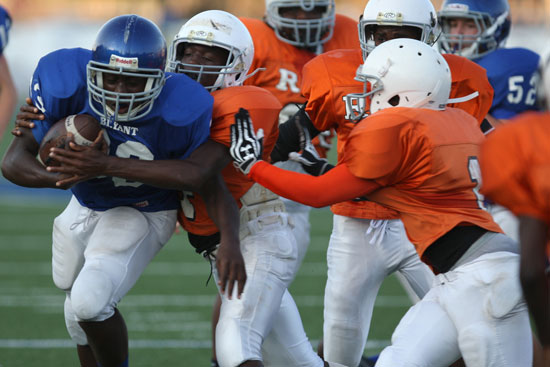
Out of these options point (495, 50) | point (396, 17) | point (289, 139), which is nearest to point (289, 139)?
point (289, 139)

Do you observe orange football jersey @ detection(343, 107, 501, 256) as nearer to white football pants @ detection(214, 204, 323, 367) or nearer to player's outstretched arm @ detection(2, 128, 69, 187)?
white football pants @ detection(214, 204, 323, 367)

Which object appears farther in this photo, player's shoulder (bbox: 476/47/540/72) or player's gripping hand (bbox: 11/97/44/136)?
player's shoulder (bbox: 476/47/540/72)

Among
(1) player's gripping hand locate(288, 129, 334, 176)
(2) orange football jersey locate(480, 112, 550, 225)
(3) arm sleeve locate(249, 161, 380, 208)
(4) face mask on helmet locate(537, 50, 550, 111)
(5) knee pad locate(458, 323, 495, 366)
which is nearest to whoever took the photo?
(2) orange football jersey locate(480, 112, 550, 225)

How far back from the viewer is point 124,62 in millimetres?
3184

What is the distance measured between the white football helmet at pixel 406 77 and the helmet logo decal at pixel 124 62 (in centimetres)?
82

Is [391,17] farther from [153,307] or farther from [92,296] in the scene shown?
[153,307]

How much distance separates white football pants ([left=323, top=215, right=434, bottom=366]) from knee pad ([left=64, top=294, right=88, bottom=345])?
3.34 ft

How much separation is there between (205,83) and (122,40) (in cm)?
51

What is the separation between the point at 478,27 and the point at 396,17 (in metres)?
1.33

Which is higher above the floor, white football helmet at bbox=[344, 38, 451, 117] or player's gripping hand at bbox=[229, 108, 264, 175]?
white football helmet at bbox=[344, 38, 451, 117]

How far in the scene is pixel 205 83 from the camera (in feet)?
12.0

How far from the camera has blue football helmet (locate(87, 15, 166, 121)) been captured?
10.4 feet

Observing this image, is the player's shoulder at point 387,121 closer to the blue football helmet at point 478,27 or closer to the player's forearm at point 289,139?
the player's forearm at point 289,139

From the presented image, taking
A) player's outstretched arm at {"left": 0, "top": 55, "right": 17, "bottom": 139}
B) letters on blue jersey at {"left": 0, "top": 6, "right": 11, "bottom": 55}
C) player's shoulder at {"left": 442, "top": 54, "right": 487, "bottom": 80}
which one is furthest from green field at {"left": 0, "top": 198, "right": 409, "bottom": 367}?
player's shoulder at {"left": 442, "top": 54, "right": 487, "bottom": 80}
